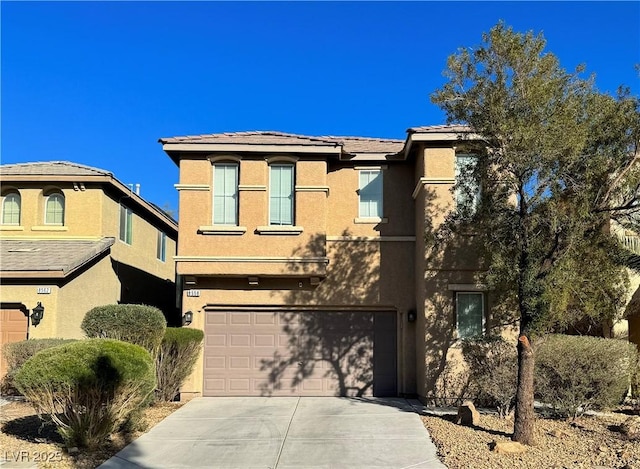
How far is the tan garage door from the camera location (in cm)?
1403

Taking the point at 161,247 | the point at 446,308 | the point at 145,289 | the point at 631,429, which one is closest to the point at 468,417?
the point at 631,429

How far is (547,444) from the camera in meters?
8.84

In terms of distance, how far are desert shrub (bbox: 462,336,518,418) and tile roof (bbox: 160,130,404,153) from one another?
5450mm

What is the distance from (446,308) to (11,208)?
12313 mm

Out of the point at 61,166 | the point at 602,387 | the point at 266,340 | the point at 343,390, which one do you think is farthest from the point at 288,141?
the point at 602,387

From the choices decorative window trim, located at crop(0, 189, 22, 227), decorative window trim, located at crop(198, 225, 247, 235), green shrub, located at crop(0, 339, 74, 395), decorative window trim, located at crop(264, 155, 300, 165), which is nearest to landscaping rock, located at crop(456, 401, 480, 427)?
decorative window trim, located at crop(198, 225, 247, 235)

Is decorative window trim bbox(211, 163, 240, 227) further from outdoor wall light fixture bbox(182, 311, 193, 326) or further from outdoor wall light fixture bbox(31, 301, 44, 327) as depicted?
outdoor wall light fixture bbox(31, 301, 44, 327)

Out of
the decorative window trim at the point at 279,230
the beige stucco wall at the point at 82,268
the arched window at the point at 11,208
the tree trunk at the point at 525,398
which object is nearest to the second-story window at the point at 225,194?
the decorative window trim at the point at 279,230

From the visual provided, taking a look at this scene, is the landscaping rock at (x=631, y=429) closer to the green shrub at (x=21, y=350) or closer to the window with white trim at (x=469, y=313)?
the window with white trim at (x=469, y=313)

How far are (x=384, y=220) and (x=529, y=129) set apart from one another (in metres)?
6.29

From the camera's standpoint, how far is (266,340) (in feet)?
46.8

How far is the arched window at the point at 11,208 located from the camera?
16.3 metres

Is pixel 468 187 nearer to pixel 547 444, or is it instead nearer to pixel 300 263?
pixel 547 444

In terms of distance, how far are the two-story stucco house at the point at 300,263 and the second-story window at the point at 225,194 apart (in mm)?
26
